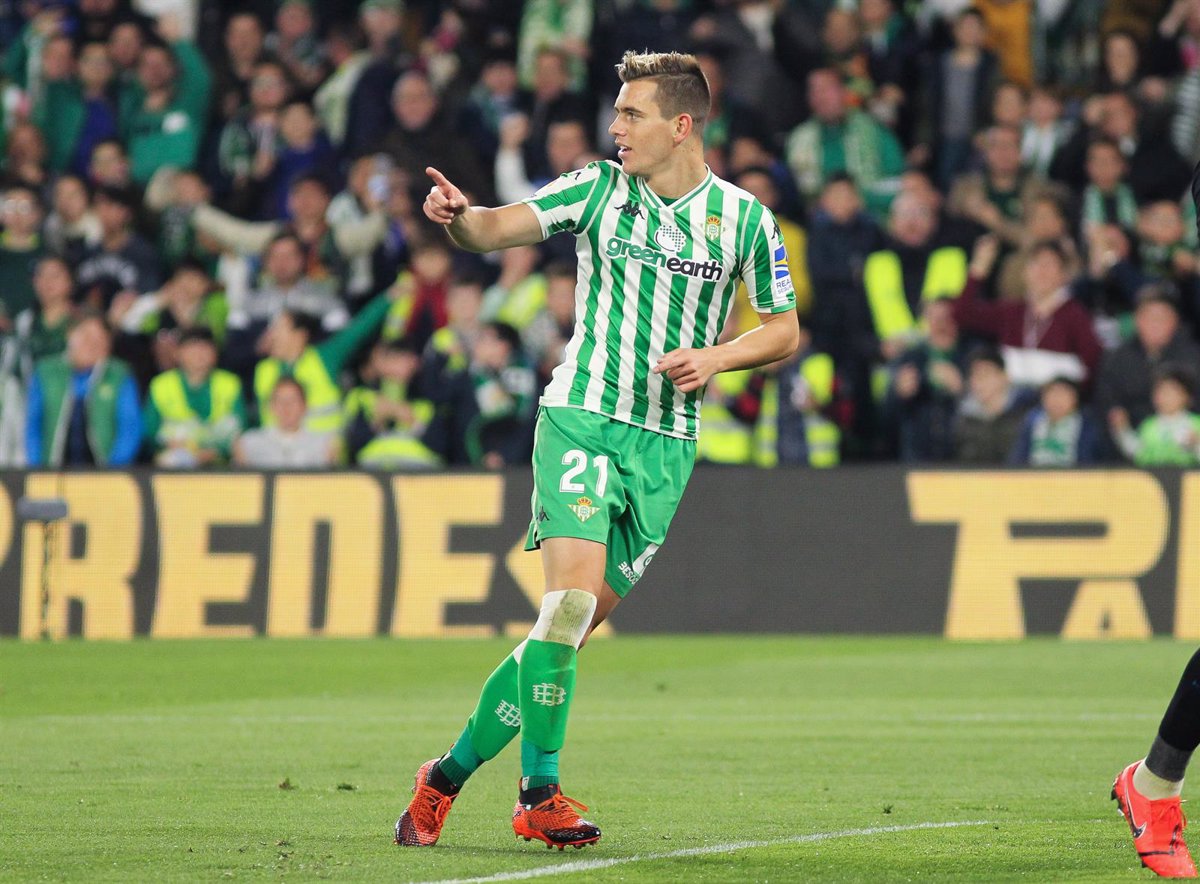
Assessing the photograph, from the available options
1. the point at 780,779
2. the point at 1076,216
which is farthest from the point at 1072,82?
the point at 780,779

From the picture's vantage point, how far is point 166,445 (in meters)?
16.4

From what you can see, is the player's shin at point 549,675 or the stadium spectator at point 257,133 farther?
the stadium spectator at point 257,133

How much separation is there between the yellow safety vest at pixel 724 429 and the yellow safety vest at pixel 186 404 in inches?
143

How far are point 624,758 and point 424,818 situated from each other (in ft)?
8.55

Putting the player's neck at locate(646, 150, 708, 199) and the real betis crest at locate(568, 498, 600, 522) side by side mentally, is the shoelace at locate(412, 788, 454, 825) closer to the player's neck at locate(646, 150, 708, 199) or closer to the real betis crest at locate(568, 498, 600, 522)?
the real betis crest at locate(568, 498, 600, 522)

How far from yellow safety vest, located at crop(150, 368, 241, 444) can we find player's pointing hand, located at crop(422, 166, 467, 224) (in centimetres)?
1048

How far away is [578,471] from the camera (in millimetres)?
6375

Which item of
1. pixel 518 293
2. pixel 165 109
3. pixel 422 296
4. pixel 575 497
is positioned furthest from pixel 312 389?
pixel 575 497

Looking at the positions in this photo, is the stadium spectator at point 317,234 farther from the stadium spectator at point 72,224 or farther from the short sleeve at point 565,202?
the short sleeve at point 565,202

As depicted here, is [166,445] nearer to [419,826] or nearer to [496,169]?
[496,169]

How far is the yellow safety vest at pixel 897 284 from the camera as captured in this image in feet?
52.9

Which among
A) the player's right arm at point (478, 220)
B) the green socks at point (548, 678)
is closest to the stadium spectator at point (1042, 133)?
the player's right arm at point (478, 220)

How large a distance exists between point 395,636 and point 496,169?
14.2ft

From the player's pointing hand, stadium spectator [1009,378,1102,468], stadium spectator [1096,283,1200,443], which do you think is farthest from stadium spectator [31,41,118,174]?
the player's pointing hand
